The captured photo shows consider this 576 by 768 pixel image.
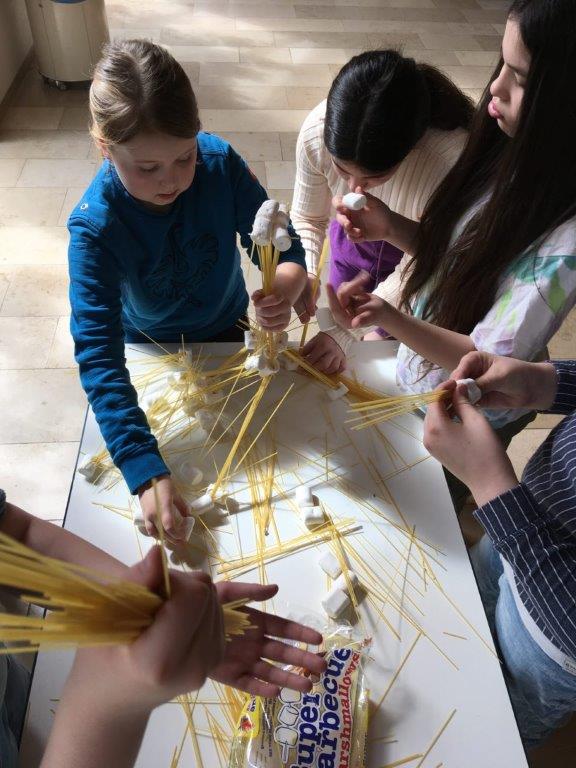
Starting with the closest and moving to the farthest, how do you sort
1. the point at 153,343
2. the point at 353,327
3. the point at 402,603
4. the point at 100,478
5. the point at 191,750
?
the point at 191,750, the point at 402,603, the point at 100,478, the point at 353,327, the point at 153,343

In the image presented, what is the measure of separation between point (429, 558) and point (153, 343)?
0.80m

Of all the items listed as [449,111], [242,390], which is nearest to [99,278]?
[242,390]

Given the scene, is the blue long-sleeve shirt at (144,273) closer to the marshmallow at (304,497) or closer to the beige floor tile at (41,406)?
the marshmallow at (304,497)

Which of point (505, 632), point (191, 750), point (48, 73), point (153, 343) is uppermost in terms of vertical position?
point (48, 73)

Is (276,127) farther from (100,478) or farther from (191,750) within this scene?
(191,750)

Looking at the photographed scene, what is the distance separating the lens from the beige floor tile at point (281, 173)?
130 inches

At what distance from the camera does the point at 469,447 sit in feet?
3.22

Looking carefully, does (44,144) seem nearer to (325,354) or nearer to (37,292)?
(37,292)

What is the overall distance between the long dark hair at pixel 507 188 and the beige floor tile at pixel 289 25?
4299 millimetres

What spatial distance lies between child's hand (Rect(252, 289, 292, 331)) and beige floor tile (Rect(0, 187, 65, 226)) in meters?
2.20

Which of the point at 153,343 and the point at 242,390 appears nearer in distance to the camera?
the point at 242,390

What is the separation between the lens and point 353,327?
1255 mm

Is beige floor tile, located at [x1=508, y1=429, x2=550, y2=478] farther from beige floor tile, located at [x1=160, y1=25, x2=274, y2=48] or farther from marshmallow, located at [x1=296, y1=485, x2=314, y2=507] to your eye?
beige floor tile, located at [x1=160, y1=25, x2=274, y2=48]

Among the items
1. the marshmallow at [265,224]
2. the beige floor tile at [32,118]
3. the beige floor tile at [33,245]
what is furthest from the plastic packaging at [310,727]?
the beige floor tile at [32,118]
